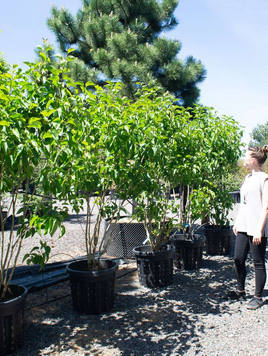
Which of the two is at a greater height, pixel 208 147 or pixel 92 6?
pixel 92 6

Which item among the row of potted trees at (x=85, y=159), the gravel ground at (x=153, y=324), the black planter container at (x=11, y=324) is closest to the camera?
the row of potted trees at (x=85, y=159)

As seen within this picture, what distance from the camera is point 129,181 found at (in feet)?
10.8

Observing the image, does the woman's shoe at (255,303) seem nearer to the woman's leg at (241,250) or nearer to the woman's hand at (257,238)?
the woman's leg at (241,250)

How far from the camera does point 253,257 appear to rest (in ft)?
11.0

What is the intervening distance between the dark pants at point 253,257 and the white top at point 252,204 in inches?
4.3

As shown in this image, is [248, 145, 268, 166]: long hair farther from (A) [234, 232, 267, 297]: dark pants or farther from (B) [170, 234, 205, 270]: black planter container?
(B) [170, 234, 205, 270]: black planter container

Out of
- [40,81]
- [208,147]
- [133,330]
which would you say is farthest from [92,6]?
[133,330]

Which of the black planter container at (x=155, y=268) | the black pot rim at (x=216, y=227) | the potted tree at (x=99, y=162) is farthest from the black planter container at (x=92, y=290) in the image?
the black pot rim at (x=216, y=227)

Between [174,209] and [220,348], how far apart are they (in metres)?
2.09

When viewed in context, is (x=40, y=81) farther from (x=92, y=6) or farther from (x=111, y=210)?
(x=92, y=6)

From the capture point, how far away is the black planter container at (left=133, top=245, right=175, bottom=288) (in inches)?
157

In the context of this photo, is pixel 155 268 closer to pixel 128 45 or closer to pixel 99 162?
pixel 99 162

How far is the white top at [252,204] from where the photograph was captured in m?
3.30

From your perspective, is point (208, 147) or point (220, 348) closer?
point (220, 348)
